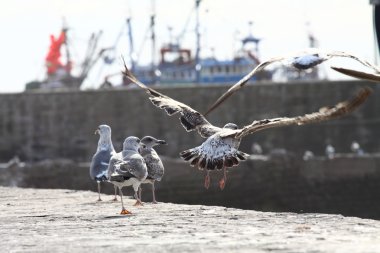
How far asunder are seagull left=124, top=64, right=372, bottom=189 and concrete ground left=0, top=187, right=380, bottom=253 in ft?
1.76

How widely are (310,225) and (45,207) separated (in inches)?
165

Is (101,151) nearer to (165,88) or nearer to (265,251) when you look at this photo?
(265,251)

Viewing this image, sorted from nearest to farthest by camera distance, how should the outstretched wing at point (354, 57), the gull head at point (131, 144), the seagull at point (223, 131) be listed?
the seagull at point (223, 131), the outstretched wing at point (354, 57), the gull head at point (131, 144)

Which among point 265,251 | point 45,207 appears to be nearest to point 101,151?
point 45,207

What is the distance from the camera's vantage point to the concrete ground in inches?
313

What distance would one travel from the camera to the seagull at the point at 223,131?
28.9ft

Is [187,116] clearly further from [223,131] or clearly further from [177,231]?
[177,231]

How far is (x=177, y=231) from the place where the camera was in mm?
9086

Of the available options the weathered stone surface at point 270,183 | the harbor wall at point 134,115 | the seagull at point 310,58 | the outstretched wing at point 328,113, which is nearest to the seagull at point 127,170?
the seagull at point 310,58

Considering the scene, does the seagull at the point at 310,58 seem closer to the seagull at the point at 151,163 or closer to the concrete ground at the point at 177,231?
the concrete ground at the point at 177,231

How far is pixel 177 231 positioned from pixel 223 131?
8.37 feet

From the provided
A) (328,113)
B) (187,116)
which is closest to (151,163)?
(187,116)

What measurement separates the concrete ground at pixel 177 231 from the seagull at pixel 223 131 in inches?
21.1

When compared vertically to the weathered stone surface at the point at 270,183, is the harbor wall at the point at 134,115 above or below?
above
